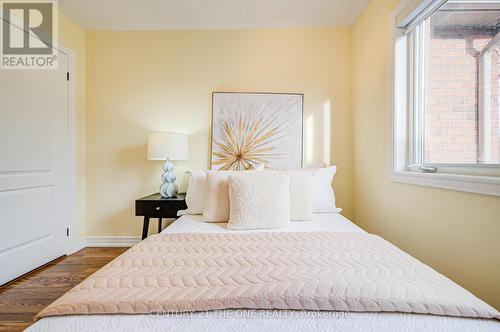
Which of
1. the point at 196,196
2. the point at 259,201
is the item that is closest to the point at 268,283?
the point at 259,201

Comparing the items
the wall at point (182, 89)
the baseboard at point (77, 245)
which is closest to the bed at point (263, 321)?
the wall at point (182, 89)

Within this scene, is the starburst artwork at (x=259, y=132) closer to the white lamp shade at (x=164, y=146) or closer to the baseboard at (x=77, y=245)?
the white lamp shade at (x=164, y=146)

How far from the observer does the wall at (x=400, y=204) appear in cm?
113

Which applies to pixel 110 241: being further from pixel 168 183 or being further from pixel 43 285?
pixel 168 183

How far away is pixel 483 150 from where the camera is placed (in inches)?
49.1

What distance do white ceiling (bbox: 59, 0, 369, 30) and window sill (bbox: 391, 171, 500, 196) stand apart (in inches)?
66.9

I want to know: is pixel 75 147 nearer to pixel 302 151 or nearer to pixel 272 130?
pixel 272 130

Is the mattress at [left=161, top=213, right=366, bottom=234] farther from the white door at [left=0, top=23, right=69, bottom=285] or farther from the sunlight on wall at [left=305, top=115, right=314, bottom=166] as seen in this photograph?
the white door at [left=0, top=23, right=69, bottom=285]

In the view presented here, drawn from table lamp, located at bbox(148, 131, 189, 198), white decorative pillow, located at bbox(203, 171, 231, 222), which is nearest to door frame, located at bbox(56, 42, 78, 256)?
table lamp, located at bbox(148, 131, 189, 198)

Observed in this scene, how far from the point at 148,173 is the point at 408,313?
2.53 metres

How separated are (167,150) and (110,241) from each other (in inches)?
51.3

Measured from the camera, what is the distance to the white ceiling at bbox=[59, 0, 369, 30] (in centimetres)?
228

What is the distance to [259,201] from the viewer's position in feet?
5.34

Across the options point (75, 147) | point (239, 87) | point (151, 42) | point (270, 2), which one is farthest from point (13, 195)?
point (270, 2)
